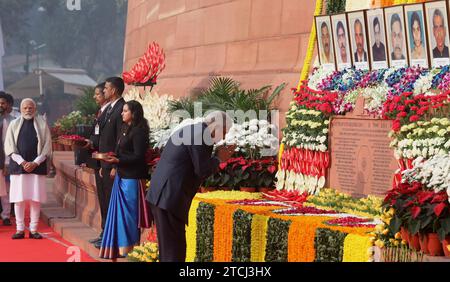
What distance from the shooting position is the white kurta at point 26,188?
12.5m

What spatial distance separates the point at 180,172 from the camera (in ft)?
24.4

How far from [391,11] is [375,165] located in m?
1.43

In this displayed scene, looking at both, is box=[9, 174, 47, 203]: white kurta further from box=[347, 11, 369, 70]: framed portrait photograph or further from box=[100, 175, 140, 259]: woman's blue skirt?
box=[347, 11, 369, 70]: framed portrait photograph

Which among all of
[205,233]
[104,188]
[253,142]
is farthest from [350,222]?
[104,188]

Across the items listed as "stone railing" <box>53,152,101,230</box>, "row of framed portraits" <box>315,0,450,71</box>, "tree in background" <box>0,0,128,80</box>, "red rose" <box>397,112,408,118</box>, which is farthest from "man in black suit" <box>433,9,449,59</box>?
"tree in background" <box>0,0,128,80</box>

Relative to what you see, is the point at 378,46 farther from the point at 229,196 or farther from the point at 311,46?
the point at 229,196

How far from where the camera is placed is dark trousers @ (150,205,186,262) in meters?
7.53

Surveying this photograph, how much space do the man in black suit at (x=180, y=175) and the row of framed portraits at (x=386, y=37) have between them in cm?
230

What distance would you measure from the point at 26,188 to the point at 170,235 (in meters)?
5.49

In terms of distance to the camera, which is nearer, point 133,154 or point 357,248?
point 357,248

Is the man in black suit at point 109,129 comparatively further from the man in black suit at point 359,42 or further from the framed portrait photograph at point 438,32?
the framed portrait photograph at point 438,32

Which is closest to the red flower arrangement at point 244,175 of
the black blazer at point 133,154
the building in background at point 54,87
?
the black blazer at point 133,154

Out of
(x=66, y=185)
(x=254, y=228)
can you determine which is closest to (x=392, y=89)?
(x=254, y=228)
